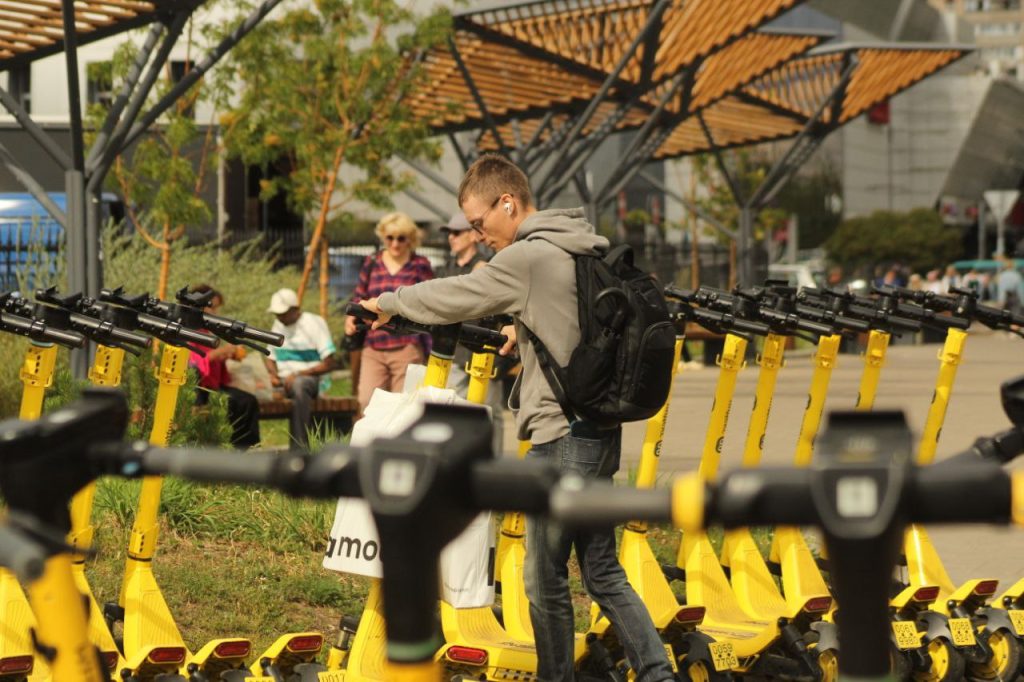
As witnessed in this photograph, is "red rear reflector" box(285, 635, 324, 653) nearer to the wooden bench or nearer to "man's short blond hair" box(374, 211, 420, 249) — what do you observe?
"man's short blond hair" box(374, 211, 420, 249)

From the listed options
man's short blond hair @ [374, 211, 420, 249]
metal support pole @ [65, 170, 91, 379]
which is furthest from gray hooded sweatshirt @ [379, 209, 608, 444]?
metal support pole @ [65, 170, 91, 379]

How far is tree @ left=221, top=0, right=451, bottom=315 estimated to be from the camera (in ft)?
56.4

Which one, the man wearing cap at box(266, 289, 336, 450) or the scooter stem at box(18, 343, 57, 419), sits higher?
the scooter stem at box(18, 343, 57, 419)

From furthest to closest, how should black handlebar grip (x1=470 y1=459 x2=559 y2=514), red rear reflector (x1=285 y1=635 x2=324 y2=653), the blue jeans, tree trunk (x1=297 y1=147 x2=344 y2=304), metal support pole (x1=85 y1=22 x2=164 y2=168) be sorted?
tree trunk (x1=297 y1=147 x2=344 y2=304) < metal support pole (x1=85 y1=22 x2=164 y2=168) < red rear reflector (x1=285 y1=635 x2=324 y2=653) < the blue jeans < black handlebar grip (x1=470 y1=459 x2=559 y2=514)

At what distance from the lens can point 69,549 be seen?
2.07 metres

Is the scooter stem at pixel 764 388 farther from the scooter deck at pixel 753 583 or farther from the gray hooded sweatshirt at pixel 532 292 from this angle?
the gray hooded sweatshirt at pixel 532 292

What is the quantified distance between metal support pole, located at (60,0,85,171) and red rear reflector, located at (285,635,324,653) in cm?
529

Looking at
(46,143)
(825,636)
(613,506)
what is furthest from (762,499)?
(46,143)

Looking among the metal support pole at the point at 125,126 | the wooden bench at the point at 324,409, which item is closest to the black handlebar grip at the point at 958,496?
the metal support pole at the point at 125,126

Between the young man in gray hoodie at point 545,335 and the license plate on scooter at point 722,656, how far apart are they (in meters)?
0.76

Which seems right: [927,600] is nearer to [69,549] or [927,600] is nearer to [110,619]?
[110,619]

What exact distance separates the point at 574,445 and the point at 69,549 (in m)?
3.15

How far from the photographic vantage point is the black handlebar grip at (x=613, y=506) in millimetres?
1812

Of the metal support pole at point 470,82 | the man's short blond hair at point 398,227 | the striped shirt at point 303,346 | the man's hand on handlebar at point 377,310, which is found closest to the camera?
the man's hand on handlebar at point 377,310
